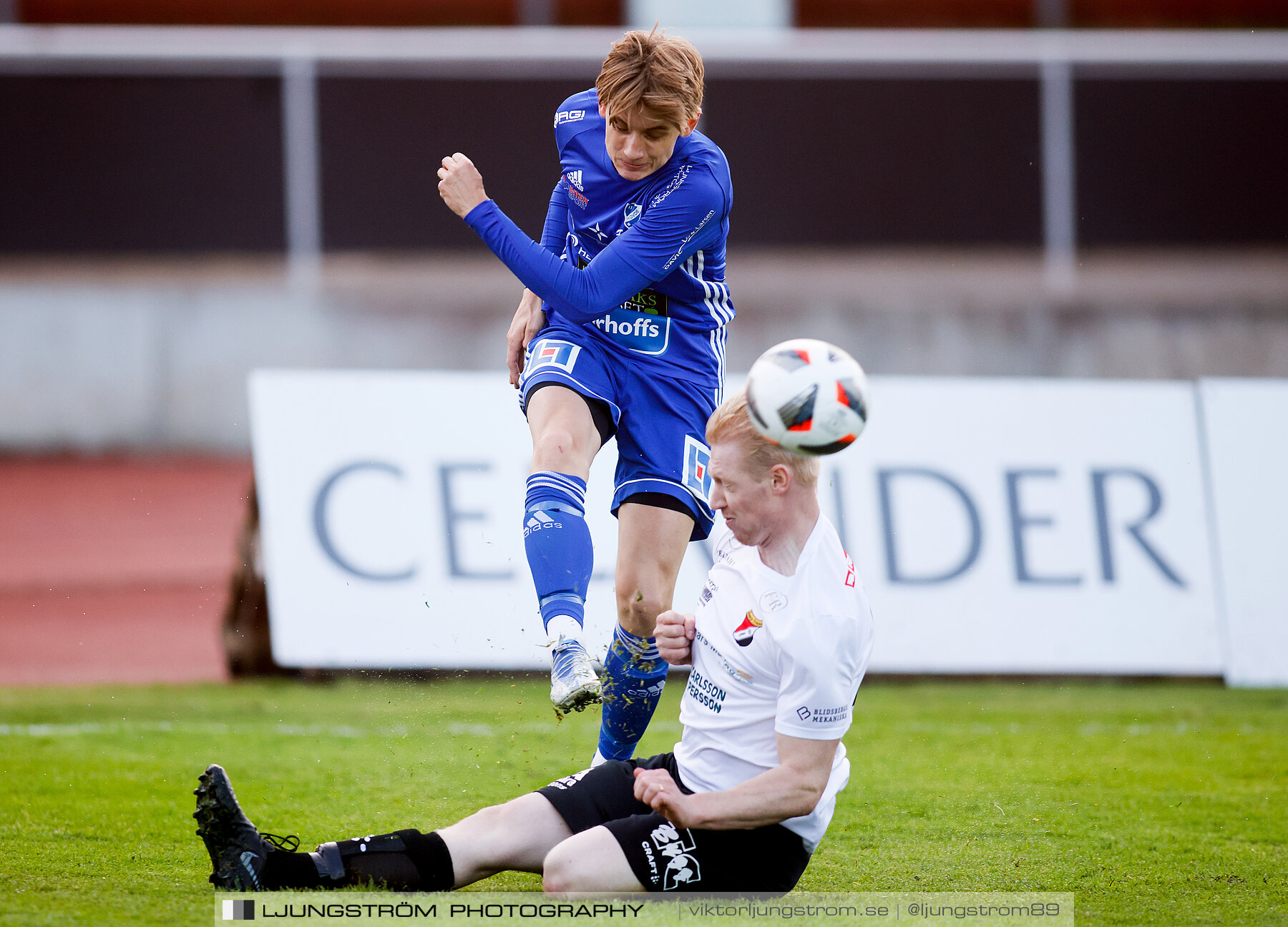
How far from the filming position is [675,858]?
11.1 ft

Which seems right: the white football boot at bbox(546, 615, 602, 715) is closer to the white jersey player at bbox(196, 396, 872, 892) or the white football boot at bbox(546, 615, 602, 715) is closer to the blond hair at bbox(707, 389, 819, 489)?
the white jersey player at bbox(196, 396, 872, 892)

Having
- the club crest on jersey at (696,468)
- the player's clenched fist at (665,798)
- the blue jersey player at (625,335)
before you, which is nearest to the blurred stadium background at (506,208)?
the blue jersey player at (625,335)

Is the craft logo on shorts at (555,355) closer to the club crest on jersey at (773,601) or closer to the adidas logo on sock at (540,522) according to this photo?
the adidas logo on sock at (540,522)

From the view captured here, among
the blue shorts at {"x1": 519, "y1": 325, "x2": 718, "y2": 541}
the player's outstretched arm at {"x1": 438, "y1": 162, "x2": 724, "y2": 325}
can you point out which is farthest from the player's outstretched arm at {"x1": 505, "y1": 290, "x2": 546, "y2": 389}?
the player's outstretched arm at {"x1": 438, "y1": 162, "x2": 724, "y2": 325}

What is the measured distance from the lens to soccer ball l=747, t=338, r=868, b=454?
3.40 m

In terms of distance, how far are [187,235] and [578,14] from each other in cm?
493

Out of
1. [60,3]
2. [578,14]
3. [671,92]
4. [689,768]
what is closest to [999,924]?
[689,768]

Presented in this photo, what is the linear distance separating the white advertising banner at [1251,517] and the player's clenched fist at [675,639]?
4640mm

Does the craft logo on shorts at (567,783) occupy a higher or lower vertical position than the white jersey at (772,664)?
lower

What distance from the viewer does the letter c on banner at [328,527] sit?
7.19m

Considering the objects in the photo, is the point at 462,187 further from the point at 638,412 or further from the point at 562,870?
the point at 562,870

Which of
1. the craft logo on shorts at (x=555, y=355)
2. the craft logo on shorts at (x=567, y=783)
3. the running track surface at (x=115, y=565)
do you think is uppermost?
the craft logo on shorts at (x=555, y=355)

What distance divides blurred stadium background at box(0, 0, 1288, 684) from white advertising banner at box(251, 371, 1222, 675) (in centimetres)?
365

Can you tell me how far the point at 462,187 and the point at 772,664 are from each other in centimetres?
175
